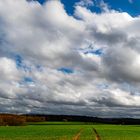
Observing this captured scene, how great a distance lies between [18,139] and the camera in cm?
5078

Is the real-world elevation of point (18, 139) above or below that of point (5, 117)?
below

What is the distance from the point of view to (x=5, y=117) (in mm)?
152250

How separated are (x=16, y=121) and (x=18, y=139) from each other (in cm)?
10182

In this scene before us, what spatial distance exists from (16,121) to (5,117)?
556 cm

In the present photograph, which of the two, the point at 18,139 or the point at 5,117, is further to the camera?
the point at 5,117

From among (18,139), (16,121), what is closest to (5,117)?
(16,121)

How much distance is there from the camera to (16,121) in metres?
151

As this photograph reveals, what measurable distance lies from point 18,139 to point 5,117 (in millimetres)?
104139

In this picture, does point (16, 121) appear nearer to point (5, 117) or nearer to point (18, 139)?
point (5, 117)

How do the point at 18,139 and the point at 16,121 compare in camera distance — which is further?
the point at 16,121
